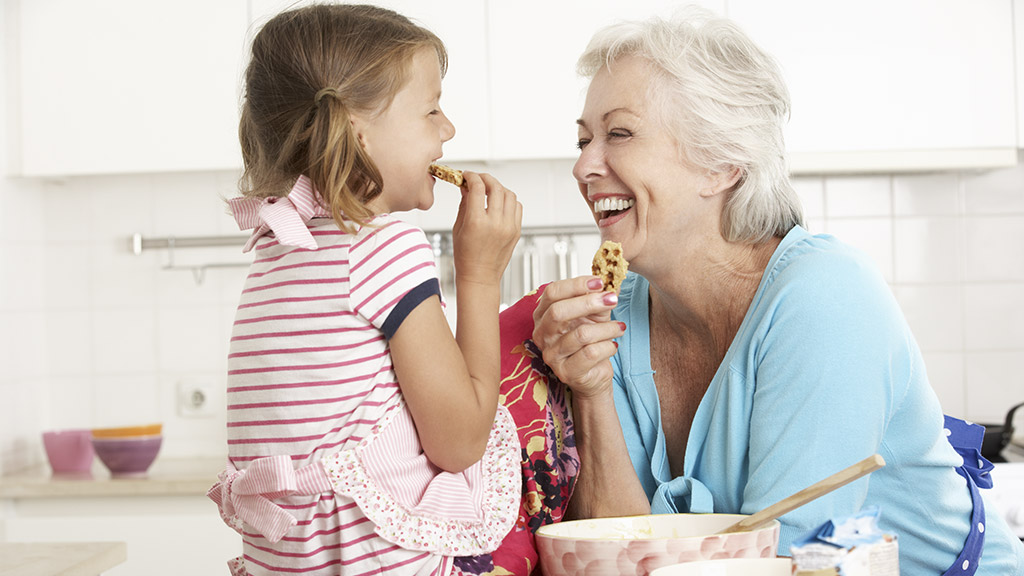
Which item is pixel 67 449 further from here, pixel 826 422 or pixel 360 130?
pixel 826 422

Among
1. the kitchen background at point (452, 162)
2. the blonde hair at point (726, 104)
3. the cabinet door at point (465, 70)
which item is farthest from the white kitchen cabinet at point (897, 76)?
the blonde hair at point (726, 104)

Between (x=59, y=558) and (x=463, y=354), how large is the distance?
0.73 m

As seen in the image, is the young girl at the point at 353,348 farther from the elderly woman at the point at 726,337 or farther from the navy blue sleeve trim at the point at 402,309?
the elderly woman at the point at 726,337

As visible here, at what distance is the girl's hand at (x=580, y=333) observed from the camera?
1172mm

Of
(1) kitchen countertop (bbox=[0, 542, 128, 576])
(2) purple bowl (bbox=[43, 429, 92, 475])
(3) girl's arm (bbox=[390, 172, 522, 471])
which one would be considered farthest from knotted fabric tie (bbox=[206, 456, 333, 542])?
(2) purple bowl (bbox=[43, 429, 92, 475])

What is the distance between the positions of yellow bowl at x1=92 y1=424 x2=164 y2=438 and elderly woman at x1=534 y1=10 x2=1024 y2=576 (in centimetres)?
162

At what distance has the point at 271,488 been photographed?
935 millimetres

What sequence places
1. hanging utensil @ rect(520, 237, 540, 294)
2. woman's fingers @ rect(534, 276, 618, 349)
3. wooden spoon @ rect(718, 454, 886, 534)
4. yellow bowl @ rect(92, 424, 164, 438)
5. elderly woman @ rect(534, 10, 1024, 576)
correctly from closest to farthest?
wooden spoon @ rect(718, 454, 886, 534), elderly woman @ rect(534, 10, 1024, 576), woman's fingers @ rect(534, 276, 618, 349), yellow bowl @ rect(92, 424, 164, 438), hanging utensil @ rect(520, 237, 540, 294)

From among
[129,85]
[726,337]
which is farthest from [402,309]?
[129,85]

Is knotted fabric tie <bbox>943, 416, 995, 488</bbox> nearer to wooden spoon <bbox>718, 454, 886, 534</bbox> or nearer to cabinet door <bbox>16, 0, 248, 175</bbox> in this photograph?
wooden spoon <bbox>718, 454, 886, 534</bbox>

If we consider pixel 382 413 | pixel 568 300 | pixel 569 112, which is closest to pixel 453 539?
pixel 382 413

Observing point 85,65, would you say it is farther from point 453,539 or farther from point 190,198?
point 453,539

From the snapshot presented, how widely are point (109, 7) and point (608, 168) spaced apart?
1.87 metres

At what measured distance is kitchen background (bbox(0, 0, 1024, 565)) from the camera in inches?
99.2
